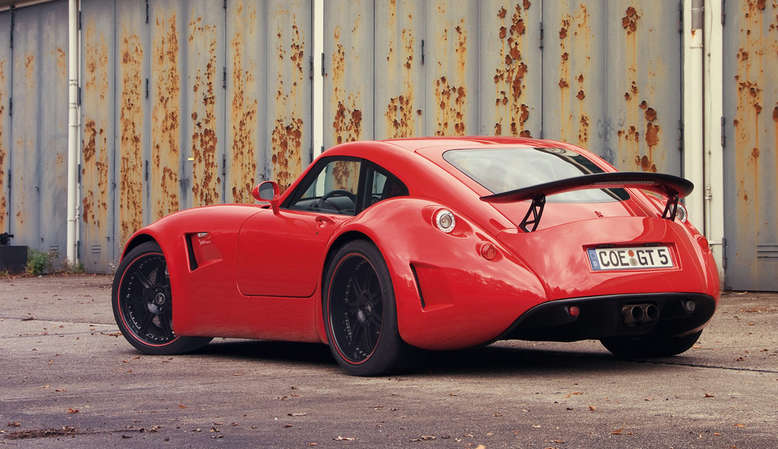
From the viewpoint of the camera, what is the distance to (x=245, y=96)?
54.0ft

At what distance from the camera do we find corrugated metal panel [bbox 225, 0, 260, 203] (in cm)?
1627

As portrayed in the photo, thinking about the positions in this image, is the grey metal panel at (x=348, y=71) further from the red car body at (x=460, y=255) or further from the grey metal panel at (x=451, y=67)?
the red car body at (x=460, y=255)

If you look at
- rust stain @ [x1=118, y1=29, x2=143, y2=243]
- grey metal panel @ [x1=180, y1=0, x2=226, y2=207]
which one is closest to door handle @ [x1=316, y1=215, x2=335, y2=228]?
grey metal panel @ [x1=180, y1=0, x2=226, y2=207]

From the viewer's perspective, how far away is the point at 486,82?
13578mm

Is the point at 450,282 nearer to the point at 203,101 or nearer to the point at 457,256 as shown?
the point at 457,256

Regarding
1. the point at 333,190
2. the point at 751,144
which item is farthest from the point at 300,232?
the point at 751,144

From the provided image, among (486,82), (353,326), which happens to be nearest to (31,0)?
(486,82)

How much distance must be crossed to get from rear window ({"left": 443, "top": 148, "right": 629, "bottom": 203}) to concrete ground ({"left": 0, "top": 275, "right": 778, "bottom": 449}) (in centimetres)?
89

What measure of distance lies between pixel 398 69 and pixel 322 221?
8103 mm

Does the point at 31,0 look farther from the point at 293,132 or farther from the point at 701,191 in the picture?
the point at 701,191

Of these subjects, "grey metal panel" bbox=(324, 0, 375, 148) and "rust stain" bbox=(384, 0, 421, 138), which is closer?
"rust stain" bbox=(384, 0, 421, 138)

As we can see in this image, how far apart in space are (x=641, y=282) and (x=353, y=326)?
1.46 metres

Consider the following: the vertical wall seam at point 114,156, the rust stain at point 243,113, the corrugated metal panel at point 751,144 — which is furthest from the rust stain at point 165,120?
the corrugated metal panel at point 751,144

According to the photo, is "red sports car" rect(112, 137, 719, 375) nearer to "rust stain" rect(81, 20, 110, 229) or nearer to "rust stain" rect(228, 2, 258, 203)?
"rust stain" rect(228, 2, 258, 203)
